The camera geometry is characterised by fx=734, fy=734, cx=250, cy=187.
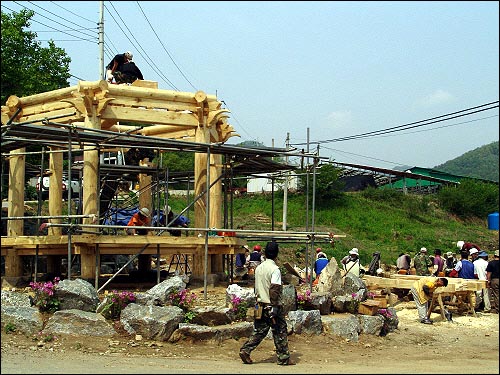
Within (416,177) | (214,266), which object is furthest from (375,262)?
(416,177)

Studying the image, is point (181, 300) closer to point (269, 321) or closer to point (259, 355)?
point (259, 355)

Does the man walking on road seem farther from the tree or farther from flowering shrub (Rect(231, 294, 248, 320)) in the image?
the tree

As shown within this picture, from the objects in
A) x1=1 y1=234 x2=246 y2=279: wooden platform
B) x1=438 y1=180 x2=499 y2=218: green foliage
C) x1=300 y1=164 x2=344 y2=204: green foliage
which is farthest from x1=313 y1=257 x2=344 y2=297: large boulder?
x1=438 y1=180 x2=499 y2=218: green foliage

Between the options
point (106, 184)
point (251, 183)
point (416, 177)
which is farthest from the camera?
point (416, 177)

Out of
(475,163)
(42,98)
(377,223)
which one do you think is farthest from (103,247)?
(475,163)

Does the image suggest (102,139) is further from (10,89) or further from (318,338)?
(10,89)

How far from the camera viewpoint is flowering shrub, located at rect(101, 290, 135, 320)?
41.4 ft

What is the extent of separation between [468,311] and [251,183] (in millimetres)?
35129

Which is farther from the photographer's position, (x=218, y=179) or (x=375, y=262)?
(x=375, y=262)

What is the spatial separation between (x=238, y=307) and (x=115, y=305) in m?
2.13

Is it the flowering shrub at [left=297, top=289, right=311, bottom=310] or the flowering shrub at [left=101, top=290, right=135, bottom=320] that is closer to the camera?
the flowering shrub at [left=101, top=290, right=135, bottom=320]

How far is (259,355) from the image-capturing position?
11.6 metres

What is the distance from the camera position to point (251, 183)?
52.3 m

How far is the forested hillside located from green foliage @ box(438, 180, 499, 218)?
57.6 metres
